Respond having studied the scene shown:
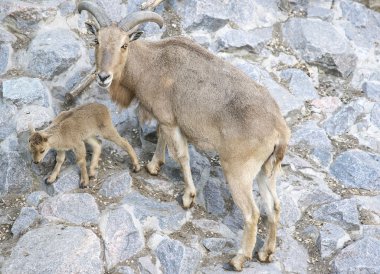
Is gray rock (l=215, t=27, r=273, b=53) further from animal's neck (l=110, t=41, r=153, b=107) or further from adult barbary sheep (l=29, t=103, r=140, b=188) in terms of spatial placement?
adult barbary sheep (l=29, t=103, r=140, b=188)

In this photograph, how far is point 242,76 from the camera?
357 inches

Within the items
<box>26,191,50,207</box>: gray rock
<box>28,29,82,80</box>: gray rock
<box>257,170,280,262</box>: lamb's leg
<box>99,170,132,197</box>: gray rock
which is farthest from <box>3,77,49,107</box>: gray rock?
<box>257,170,280,262</box>: lamb's leg

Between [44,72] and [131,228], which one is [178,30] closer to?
[44,72]

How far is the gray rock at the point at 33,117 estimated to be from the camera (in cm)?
994

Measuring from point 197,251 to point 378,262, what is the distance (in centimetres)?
255

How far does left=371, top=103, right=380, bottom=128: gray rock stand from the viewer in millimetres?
11195

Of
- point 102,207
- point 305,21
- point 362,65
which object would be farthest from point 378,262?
point 305,21

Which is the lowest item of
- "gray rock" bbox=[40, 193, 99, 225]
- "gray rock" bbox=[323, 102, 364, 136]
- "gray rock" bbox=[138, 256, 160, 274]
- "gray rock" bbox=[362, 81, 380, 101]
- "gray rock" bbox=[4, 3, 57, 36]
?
"gray rock" bbox=[138, 256, 160, 274]

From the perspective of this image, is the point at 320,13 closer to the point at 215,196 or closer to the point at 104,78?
the point at 215,196

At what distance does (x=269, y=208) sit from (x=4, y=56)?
539cm

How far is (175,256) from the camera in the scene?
8617 millimetres

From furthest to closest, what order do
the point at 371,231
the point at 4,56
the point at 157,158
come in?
the point at 4,56, the point at 157,158, the point at 371,231

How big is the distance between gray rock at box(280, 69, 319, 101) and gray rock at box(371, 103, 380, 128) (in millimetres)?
1064

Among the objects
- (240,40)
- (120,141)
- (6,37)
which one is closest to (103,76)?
(120,141)
